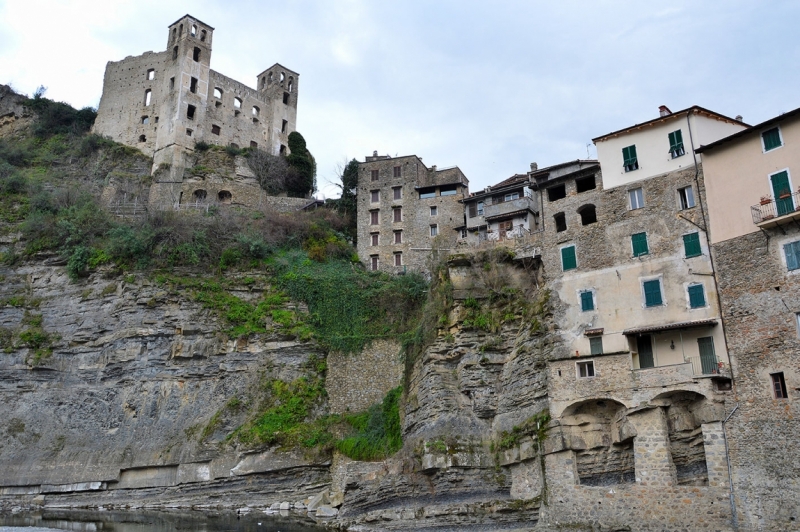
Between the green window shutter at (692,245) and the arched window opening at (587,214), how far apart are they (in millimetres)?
5088

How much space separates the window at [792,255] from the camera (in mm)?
27469

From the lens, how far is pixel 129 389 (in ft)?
148

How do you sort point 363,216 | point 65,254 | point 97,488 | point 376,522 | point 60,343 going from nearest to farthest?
point 376,522
point 97,488
point 60,343
point 65,254
point 363,216

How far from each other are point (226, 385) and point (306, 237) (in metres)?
13.6

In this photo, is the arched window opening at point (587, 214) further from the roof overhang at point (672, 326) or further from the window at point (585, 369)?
the window at point (585, 369)

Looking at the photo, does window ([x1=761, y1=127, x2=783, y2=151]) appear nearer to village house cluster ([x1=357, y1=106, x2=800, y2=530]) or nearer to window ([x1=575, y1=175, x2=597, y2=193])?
village house cluster ([x1=357, y1=106, x2=800, y2=530])

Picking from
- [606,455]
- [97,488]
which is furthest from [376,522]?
[97,488]

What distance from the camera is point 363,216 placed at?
55188 millimetres

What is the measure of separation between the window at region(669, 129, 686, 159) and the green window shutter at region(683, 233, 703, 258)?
13.2 ft

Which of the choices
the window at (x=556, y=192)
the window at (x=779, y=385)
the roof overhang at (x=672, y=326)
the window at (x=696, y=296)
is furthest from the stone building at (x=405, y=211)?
the window at (x=779, y=385)

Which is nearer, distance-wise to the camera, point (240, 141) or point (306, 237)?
point (306, 237)

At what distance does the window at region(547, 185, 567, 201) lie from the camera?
36.7 metres

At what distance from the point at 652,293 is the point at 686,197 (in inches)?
183

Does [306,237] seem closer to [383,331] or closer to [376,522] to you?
[383,331]
